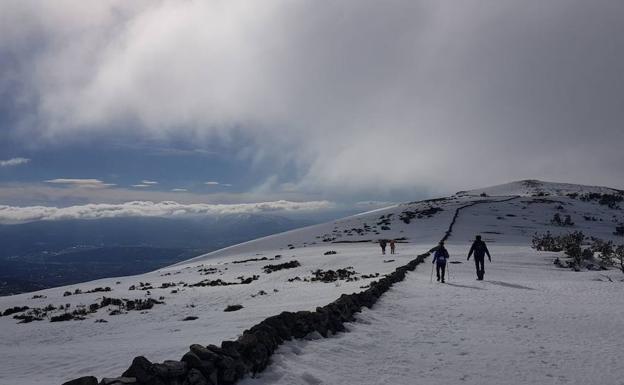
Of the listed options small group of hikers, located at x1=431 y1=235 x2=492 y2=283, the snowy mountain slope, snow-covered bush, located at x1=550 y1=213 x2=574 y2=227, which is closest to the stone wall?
the snowy mountain slope

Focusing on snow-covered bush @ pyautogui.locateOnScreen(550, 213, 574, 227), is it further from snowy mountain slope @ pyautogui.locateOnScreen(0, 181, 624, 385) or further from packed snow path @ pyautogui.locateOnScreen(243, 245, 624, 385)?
packed snow path @ pyautogui.locateOnScreen(243, 245, 624, 385)

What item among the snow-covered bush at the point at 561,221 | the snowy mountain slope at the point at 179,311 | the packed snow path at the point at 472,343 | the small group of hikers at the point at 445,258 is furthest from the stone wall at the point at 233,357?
the snow-covered bush at the point at 561,221

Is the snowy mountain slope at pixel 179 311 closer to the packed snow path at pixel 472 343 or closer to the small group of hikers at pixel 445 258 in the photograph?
the small group of hikers at pixel 445 258

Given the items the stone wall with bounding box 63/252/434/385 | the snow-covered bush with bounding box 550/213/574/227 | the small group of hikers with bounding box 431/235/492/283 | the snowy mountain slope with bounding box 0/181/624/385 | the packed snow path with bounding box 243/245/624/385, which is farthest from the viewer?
the snow-covered bush with bounding box 550/213/574/227

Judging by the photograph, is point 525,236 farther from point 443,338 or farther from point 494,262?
point 443,338

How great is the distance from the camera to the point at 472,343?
32.3 feet

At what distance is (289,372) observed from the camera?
7.51m

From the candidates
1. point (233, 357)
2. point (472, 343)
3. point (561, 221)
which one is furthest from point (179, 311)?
point (561, 221)

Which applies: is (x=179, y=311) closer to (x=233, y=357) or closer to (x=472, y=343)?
(x=233, y=357)

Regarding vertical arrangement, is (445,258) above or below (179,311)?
above

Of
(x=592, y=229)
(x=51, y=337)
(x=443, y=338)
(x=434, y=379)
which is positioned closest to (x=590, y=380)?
(x=434, y=379)

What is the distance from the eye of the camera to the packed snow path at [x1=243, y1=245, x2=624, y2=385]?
7.66 meters

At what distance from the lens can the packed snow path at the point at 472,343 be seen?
302 inches

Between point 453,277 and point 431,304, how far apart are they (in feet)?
30.7
